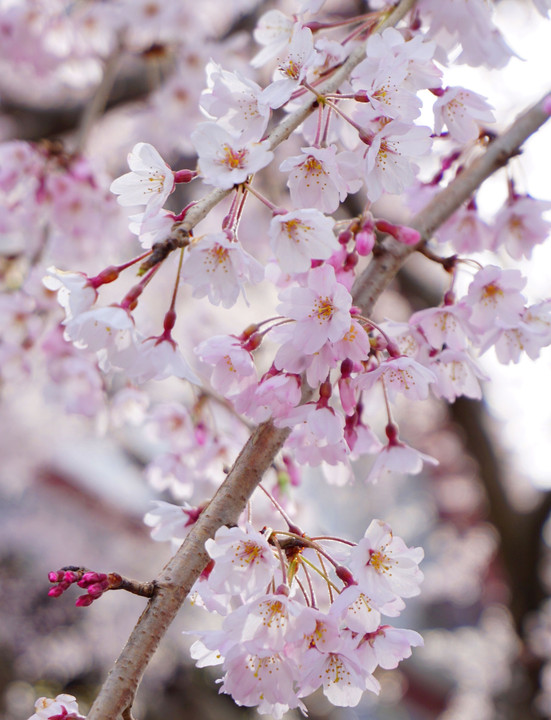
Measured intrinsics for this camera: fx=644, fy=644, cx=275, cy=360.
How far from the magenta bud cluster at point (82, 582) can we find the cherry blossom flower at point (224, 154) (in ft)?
1.26

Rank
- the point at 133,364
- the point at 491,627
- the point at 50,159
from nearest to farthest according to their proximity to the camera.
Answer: the point at 133,364 < the point at 50,159 < the point at 491,627

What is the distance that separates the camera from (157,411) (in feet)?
5.16

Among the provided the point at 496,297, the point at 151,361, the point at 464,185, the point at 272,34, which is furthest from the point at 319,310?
the point at 272,34

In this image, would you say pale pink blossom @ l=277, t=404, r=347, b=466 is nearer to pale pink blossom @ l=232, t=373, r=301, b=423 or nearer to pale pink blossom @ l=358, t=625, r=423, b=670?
pale pink blossom @ l=232, t=373, r=301, b=423

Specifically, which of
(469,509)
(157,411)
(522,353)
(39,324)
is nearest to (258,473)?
(522,353)

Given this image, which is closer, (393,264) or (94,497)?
(393,264)

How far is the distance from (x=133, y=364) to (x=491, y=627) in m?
7.75

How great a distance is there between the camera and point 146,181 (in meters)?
0.70

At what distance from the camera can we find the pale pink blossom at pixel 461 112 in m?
0.78

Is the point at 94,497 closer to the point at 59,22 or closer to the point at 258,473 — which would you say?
the point at 59,22

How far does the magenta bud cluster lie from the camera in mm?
594

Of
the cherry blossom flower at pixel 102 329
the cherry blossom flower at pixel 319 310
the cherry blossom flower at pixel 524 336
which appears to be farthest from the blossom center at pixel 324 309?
the cherry blossom flower at pixel 524 336

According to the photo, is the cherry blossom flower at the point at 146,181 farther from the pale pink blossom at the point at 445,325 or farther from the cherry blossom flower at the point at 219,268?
the pale pink blossom at the point at 445,325

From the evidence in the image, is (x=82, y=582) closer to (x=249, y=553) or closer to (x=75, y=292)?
(x=249, y=553)
